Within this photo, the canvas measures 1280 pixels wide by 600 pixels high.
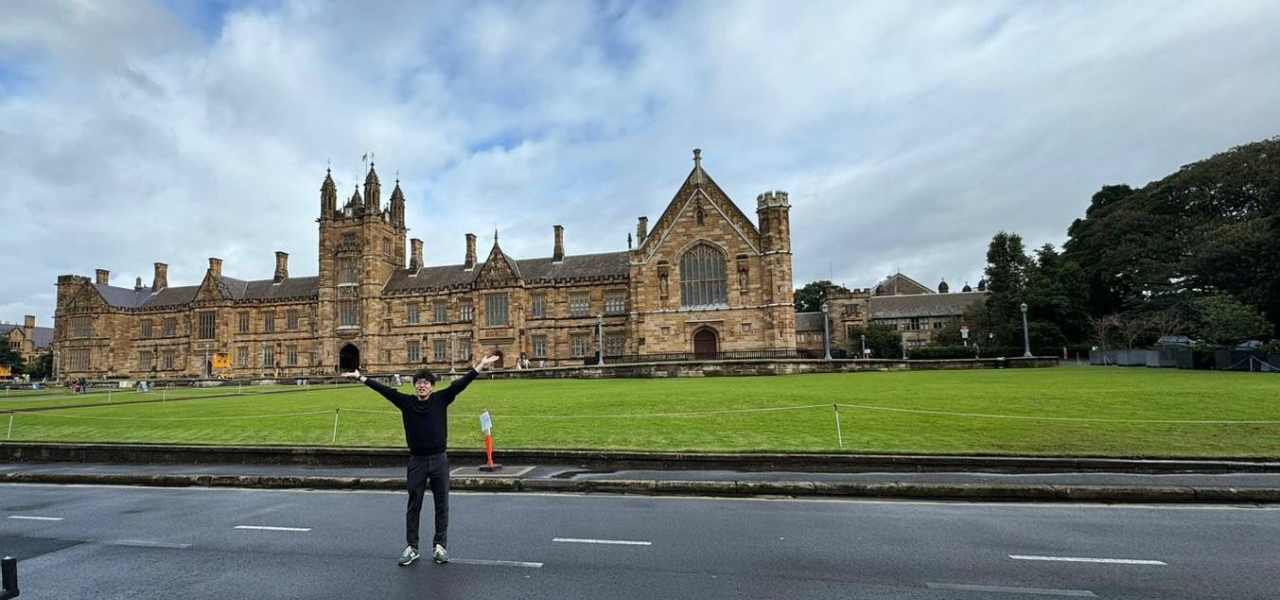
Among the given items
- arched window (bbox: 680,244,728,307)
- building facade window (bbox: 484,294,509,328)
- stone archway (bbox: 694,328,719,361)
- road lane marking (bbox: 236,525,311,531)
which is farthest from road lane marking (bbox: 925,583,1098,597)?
building facade window (bbox: 484,294,509,328)

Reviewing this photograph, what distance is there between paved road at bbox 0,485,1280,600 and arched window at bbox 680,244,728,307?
4009cm

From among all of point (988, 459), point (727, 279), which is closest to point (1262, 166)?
point (727, 279)

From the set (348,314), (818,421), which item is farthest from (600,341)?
(348,314)

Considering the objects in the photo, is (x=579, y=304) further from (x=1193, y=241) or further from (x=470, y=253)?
(x=1193, y=241)

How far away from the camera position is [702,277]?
4984cm

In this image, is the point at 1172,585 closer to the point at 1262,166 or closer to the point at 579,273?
the point at 579,273

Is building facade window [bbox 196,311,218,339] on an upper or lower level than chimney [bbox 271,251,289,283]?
lower

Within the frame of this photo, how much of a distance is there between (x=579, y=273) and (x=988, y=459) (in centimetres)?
4811

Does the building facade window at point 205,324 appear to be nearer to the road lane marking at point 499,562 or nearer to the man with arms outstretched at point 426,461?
the man with arms outstretched at point 426,461

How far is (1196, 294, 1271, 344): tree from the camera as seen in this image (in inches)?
1455

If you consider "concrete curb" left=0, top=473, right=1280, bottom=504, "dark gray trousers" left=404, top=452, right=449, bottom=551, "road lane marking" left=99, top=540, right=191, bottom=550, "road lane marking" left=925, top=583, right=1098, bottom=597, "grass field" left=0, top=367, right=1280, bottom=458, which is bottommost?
"concrete curb" left=0, top=473, right=1280, bottom=504

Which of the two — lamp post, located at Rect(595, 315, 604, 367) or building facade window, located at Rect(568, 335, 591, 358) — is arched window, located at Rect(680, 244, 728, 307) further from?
building facade window, located at Rect(568, 335, 591, 358)

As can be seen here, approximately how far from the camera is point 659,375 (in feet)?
122

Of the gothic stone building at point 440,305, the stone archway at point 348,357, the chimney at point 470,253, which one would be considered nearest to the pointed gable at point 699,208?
the gothic stone building at point 440,305
